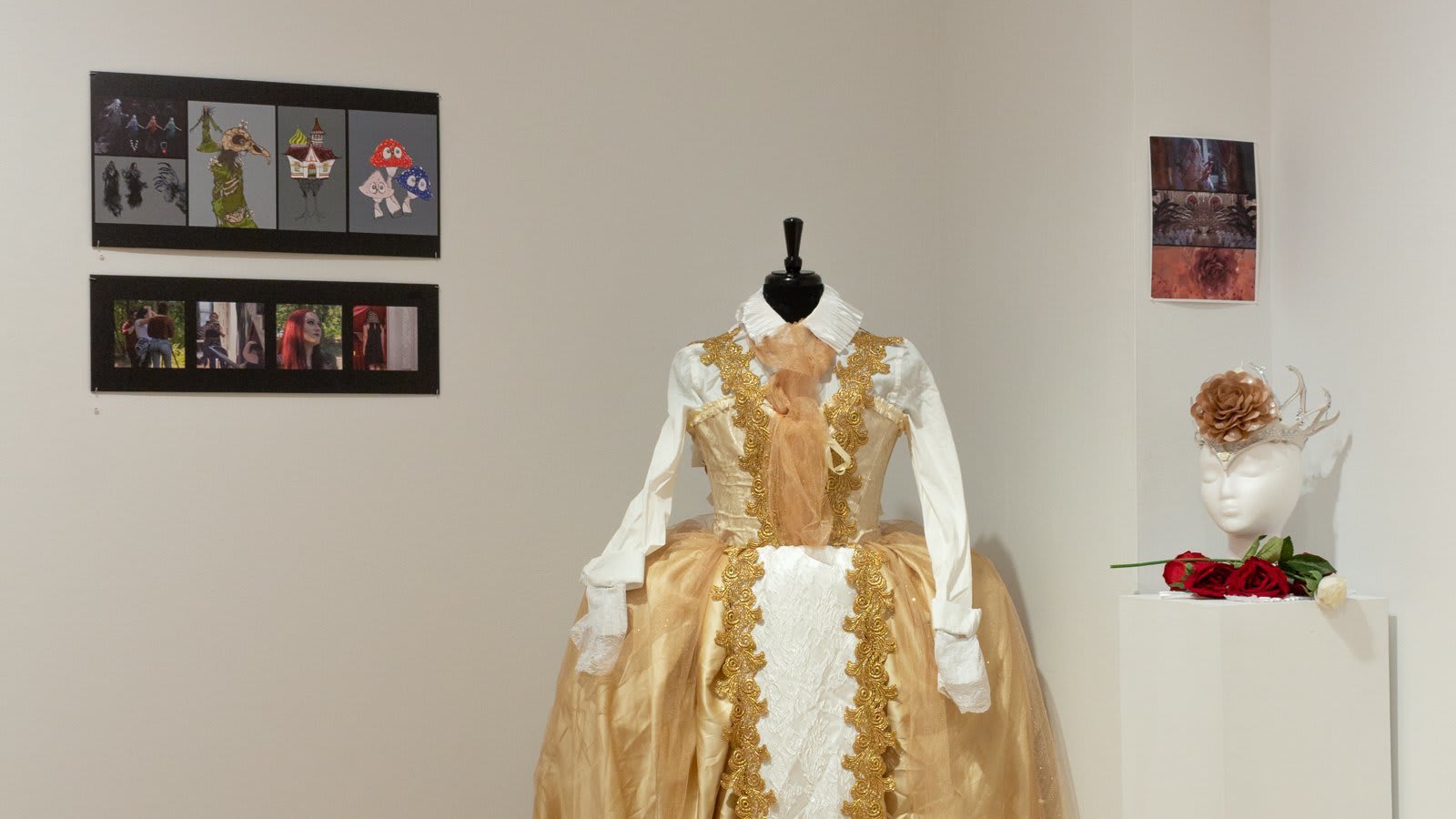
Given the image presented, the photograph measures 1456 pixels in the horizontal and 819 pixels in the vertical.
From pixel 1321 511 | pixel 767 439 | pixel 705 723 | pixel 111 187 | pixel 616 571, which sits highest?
pixel 111 187

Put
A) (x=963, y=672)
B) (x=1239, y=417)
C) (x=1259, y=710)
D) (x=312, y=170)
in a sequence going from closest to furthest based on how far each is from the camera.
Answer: (x=1259, y=710)
(x=1239, y=417)
(x=963, y=672)
(x=312, y=170)

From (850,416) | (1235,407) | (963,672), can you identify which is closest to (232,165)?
(850,416)

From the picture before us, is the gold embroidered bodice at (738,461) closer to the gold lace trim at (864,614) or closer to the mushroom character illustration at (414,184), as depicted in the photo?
the gold lace trim at (864,614)

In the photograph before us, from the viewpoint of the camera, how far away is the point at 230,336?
2756mm

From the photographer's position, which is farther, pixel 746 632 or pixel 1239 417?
pixel 746 632

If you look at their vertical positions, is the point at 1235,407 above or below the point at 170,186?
below

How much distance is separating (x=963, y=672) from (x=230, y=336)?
1800 millimetres

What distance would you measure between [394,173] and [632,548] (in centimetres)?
118

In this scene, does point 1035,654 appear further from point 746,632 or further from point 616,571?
point 616,571

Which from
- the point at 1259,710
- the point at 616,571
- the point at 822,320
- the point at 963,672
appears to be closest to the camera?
the point at 1259,710

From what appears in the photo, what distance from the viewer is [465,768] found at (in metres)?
2.87

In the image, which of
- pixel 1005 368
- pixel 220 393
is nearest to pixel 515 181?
pixel 220 393

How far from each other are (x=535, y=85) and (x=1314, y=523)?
6.50ft

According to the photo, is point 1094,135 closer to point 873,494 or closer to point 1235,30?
point 1235,30
